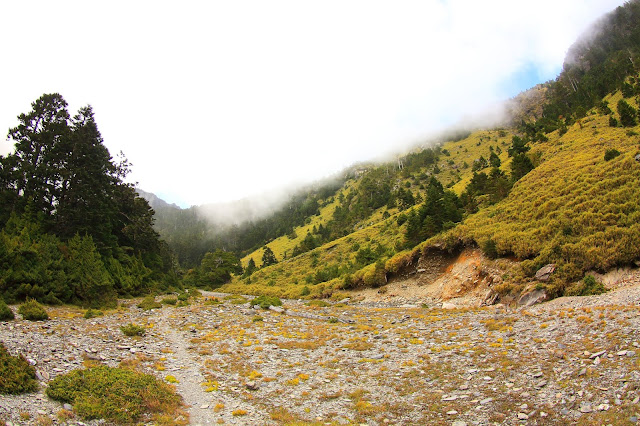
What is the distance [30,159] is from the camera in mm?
37281

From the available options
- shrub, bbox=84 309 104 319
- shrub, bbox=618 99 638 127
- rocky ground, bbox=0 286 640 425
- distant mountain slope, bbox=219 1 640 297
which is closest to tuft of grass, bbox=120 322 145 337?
rocky ground, bbox=0 286 640 425

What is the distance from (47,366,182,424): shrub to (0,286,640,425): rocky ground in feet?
1.59

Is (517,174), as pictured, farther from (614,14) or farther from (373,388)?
(614,14)

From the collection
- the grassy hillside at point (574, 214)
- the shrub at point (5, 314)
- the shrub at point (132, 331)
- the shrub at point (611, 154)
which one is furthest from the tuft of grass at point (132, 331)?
the shrub at point (611, 154)

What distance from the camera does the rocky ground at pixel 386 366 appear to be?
929cm

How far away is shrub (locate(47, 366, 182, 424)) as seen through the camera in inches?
367

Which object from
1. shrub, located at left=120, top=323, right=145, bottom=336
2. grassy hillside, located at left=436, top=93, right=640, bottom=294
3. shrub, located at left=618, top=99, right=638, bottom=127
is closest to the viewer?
shrub, located at left=120, top=323, right=145, bottom=336

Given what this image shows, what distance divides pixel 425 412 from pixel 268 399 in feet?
19.1

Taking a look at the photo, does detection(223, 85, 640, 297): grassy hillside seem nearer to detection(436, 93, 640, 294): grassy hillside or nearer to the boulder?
detection(436, 93, 640, 294): grassy hillside

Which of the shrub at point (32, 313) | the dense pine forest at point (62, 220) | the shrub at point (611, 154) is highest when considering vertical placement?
the dense pine forest at point (62, 220)

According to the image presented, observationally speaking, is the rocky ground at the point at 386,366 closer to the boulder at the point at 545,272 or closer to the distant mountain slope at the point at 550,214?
the boulder at the point at 545,272

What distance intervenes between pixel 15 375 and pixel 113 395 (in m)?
2.78

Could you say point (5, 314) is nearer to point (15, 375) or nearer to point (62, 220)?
point (15, 375)

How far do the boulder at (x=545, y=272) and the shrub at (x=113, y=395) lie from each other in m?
28.4
